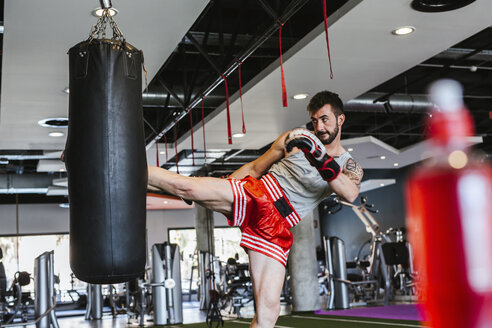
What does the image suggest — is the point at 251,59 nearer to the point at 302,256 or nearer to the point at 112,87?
the point at 302,256

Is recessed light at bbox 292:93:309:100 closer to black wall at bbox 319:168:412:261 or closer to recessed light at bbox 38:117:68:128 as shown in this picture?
recessed light at bbox 38:117:68:128

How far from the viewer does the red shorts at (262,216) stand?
9.88ft

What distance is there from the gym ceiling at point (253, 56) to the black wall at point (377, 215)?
4.19m

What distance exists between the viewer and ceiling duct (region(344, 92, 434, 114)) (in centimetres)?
883

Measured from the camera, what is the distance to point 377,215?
16.2 metres

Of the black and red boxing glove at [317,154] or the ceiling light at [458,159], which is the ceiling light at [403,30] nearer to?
the black and red boxing glove at [317,154]

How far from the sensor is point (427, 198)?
15.8 inches

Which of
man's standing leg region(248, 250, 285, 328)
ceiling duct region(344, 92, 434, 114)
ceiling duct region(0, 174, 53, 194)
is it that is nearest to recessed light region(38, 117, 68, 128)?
ceiling duct region(344, 92, 434, 114)

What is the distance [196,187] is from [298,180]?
2.09ft

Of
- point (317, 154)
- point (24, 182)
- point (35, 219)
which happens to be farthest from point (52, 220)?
point (317, 154)

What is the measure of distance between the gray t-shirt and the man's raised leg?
36 centimetres

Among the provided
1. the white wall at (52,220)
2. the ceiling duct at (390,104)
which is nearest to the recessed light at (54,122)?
the ceiling duct at (390,104)

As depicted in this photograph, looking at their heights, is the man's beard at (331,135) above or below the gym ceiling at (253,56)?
below

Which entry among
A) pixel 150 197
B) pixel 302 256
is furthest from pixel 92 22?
pixel 150 197
